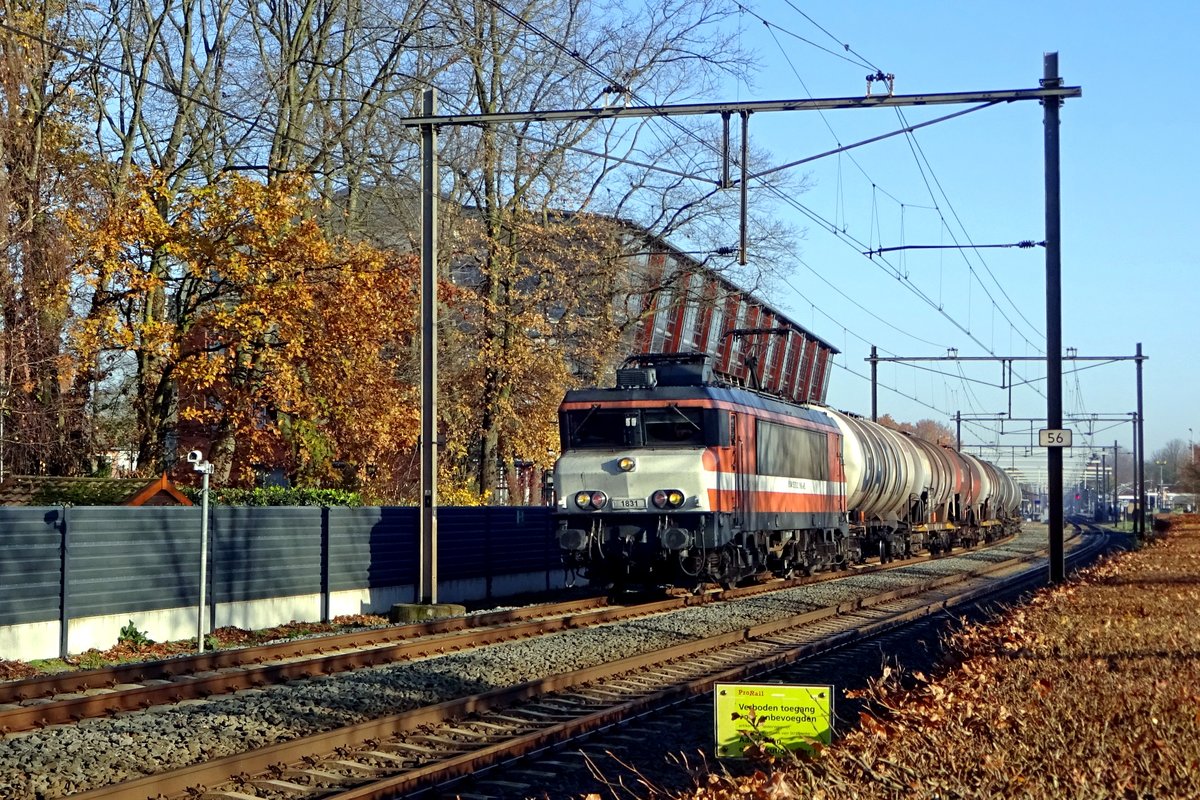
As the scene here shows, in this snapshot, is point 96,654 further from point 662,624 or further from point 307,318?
point 307,318

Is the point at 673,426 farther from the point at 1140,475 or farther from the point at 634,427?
the point at 1140,475

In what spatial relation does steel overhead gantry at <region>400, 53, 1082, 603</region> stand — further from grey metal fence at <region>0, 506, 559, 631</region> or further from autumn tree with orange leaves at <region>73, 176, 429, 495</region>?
autumn tree with orange leaves at <region>73, 176, 429, 495</region>

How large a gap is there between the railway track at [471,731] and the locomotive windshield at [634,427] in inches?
155

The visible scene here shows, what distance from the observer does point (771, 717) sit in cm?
758

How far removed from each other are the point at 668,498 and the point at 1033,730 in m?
13.6

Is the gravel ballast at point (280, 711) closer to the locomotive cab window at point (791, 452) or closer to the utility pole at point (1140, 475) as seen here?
the locomotive cab window at point (791, 452)

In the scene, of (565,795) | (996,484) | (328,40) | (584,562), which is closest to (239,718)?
(565,795)

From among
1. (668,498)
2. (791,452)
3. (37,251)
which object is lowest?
(668,498)

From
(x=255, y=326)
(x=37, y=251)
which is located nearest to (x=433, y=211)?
(x=255, y=326)

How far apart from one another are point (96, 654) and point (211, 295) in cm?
1380

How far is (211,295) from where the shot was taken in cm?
2856

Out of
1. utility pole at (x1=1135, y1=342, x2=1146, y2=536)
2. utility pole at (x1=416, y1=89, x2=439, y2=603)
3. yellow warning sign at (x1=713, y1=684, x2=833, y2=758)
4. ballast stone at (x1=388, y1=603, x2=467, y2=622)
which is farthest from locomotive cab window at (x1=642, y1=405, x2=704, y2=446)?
utility pole at (x1=1135, y1=342, x2=1146, y2=536)

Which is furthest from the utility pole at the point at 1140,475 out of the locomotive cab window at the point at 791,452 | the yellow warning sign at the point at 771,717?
the yellow warning sign at the point at 771,717

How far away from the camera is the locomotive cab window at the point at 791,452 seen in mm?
23562
